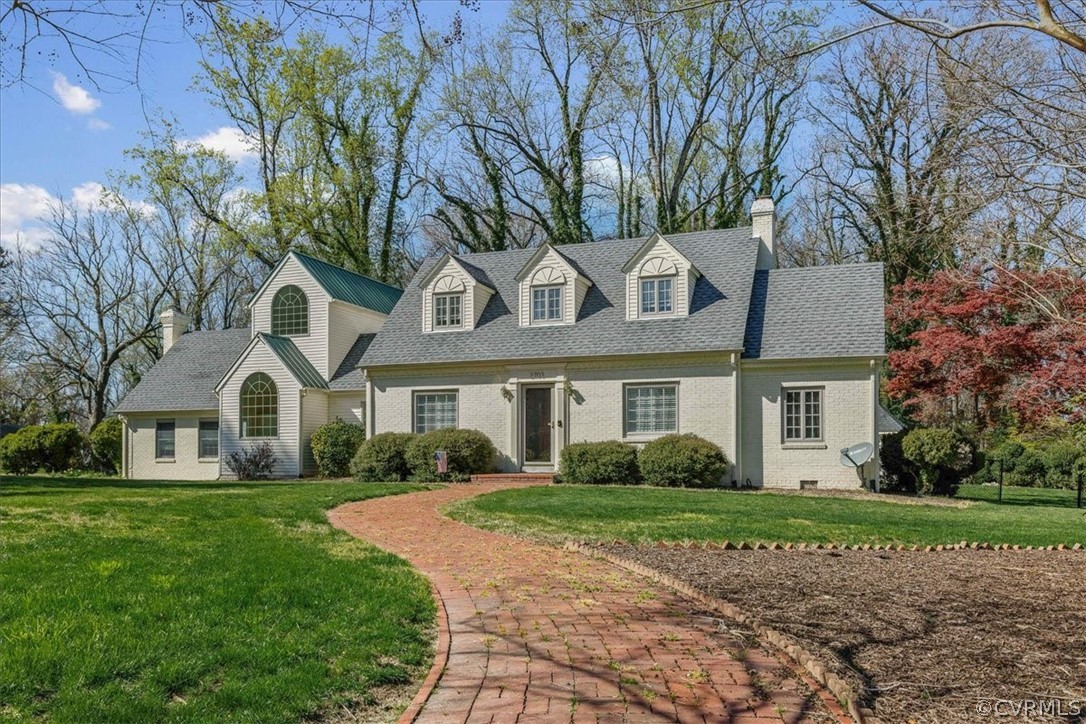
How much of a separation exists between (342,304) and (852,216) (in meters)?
18.0

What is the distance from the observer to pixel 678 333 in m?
20.3

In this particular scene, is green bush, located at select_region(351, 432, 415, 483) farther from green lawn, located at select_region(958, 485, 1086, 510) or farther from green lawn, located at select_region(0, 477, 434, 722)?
green lawn, located at select_region(958, 485, 1086, 510)

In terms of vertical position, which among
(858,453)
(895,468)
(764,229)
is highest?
(764,229)

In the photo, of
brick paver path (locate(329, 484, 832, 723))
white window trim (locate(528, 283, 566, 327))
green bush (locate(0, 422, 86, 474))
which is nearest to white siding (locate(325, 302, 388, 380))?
white window trim (locate(528, 283, 566, 327))

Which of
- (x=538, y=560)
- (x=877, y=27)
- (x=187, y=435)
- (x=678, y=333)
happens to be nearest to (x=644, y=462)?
(x=678, y=333)

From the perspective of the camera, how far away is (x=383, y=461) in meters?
20.8

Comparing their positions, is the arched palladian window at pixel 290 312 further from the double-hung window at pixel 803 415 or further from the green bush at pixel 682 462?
the double-hung window at pixel 803 415

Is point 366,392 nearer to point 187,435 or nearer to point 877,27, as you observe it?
point 187,435

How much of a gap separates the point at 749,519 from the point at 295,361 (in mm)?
16459

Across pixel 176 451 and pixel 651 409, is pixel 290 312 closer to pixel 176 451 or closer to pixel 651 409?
pixel 176 451

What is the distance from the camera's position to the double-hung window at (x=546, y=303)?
22.2 meters

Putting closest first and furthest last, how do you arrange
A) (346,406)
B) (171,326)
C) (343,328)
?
(346,406) → (343,328) → (171,326)

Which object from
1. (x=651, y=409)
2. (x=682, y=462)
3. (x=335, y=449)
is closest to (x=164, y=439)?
A: (x=335, y=449)

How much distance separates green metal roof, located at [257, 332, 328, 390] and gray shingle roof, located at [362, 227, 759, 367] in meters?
2.48
